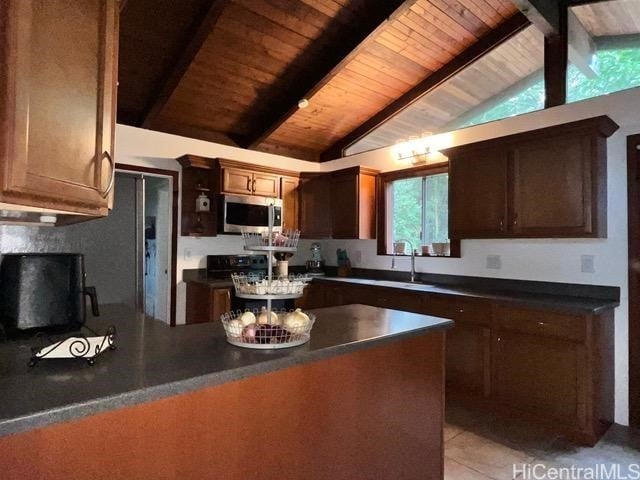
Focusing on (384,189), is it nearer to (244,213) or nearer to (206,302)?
(244,213)

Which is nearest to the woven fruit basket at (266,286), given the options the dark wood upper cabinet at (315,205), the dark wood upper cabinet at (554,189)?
the dark wood upper cabinet at (554,189)

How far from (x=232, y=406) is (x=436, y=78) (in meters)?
3.85

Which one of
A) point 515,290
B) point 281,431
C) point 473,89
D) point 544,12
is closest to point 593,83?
point 544,12

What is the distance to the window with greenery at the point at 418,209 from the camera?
4125 millimetres

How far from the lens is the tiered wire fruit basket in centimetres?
130

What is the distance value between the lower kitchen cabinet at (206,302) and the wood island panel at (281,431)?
2.52 meters

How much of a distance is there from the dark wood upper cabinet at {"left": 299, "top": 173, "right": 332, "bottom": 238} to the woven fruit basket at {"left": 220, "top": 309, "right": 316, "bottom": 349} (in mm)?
3495

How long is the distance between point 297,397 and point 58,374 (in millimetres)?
667

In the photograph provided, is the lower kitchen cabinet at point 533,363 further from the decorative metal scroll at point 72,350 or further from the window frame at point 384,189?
the decorative metal scroll at point 72,350

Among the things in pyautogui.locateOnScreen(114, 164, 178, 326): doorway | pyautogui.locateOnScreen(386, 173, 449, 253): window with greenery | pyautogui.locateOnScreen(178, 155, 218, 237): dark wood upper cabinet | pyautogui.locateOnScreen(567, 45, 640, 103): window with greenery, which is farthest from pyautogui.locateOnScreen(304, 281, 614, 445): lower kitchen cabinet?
pyautogui.locateOnScreen(114, 164, 178, 326): doorway

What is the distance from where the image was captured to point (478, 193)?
3.35 metres

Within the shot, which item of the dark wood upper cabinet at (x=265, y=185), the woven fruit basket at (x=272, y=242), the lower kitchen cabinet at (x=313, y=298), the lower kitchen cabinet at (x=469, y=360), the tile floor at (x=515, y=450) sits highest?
the dark wood upper cabinet at (x=265, y=185)

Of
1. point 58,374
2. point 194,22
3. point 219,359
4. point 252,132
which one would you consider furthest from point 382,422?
point 252,132

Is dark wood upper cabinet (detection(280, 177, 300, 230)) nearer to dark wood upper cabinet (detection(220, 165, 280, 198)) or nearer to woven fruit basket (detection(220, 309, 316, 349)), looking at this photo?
dark wood upper cabinet (detection(220, 165, 280, 198))
